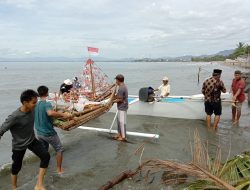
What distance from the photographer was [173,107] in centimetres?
1078

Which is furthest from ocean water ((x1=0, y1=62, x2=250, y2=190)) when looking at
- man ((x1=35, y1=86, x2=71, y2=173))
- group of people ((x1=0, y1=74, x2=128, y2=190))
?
man ((x1=35, y1=86, x2=71, y2=173))

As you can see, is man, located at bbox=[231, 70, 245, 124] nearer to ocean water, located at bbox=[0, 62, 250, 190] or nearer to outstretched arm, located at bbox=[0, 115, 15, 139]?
ocean water, located at bbox=[0, 62, 250, 190]

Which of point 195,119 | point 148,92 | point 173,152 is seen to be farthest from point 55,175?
point 195,119

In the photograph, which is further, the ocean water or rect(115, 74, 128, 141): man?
rect(115, 74, 128, 141): man

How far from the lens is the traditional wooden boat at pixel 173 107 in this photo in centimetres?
1048

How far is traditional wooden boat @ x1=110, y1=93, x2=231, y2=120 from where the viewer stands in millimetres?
10477

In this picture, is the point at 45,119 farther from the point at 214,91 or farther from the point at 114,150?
the point at 214,91

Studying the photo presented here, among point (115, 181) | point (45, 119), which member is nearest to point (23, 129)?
point (45, 119)

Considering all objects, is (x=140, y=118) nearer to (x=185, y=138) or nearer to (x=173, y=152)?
(x=185, y=138)

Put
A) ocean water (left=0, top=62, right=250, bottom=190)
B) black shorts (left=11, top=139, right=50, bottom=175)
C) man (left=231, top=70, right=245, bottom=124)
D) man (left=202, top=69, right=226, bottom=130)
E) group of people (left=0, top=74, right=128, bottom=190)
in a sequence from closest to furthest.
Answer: group of people (left=0, top=74, right=128, bottom=190) → black shorts (left=11, top=139, right=50, bottom=175) → ocean water (left=0, top=62, right=250, bottom=190) → man (left=202, top=69, right=226, bottom=130) → man (left=231, top=70, right=245, bottom=124)

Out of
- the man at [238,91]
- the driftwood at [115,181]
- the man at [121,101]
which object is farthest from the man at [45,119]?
the man at [238,91]

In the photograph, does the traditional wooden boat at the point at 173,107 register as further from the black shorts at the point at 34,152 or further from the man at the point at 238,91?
the black shorts at the point at 34,152

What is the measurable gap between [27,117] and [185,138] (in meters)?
5.23

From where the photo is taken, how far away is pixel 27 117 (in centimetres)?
448
